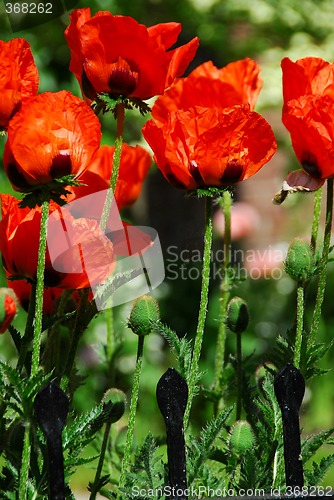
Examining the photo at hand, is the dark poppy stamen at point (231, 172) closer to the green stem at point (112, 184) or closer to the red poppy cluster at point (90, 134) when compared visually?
the red poppy cluster at point (90, 134)

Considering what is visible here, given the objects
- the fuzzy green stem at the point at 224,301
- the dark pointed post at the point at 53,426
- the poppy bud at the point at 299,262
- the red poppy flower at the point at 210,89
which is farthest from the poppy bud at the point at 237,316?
the dark pointed post at the point at 53,426

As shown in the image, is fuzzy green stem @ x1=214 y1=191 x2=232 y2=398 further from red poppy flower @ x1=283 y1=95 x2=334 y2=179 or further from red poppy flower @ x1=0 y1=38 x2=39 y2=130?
red poppy flower @ x1=0 y1=38 x2=39 y2=130

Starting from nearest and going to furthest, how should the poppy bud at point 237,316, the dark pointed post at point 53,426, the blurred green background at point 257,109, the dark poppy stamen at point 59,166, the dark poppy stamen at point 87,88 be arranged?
the dark pointed post at point 53,426, the dark poppy stamen at point 59,166, the dark poppy stamen at point 87,88, the poppy bud at point 237,316, the blurred green background at point 257,109

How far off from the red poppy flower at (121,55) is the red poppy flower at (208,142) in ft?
0.22

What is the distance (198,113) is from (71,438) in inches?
14.7

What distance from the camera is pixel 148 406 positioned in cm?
348

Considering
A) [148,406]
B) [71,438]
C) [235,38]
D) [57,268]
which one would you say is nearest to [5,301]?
[57,268]

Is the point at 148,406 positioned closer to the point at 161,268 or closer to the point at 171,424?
the point at 161,268

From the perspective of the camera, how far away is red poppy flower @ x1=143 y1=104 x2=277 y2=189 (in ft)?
3.10

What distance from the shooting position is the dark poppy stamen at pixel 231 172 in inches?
37.6

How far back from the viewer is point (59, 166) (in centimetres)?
90

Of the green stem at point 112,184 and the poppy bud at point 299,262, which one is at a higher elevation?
the green stem at point 112,184

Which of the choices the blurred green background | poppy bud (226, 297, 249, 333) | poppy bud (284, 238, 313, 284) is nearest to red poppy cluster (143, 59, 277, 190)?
poppy bud (284, 238, 313, 284)

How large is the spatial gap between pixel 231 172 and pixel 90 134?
6.4 inches
